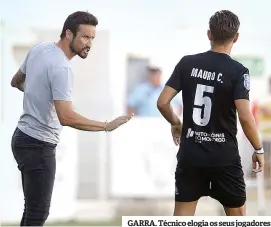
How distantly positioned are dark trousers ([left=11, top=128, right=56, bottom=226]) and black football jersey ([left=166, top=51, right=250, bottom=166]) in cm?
78

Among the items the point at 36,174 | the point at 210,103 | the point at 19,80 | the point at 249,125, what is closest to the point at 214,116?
the point at 210,103

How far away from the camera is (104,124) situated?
15.4 ft

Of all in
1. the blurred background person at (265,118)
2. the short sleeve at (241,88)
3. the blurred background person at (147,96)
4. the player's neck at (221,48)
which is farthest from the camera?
the blurred background person at (265,118)

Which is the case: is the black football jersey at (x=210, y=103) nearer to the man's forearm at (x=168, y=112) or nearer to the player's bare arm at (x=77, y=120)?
the man's forearm at (x=168, y=112)

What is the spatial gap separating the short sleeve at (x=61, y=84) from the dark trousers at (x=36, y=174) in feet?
1.05

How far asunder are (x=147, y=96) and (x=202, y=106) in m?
5.03

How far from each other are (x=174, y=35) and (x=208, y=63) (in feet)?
16.7

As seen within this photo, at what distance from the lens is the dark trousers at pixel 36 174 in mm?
4793

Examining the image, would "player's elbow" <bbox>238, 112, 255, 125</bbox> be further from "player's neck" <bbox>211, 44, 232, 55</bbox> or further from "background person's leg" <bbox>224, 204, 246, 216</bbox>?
"background person's leg" <bbox>224, 204, 246, 216</bbox>

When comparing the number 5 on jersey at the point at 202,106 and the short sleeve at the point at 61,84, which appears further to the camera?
the short sleeve at the point at 61,84

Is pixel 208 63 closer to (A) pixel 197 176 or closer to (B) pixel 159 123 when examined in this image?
(A) pixel 197 176

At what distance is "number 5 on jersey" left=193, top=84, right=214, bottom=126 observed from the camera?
4.57 m

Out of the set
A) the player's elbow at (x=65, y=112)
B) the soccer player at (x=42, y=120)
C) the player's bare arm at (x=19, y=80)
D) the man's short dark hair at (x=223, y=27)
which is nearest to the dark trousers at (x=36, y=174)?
the soccer player at (x=42, y=120)

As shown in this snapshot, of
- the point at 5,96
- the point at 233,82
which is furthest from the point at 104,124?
the point at 5,96
